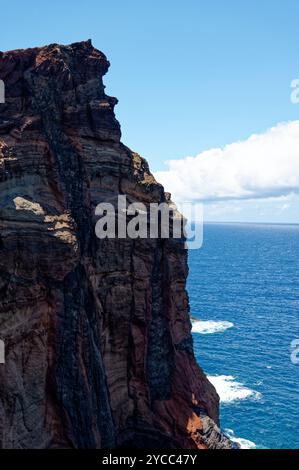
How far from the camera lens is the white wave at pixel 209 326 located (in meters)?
120

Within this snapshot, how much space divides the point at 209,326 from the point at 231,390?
39708 mm

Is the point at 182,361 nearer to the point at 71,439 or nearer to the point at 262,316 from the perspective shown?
the point at 71,439
